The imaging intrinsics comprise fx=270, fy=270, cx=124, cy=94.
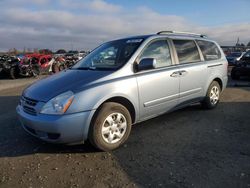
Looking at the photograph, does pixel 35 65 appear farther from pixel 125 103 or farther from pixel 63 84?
pixel 125 103

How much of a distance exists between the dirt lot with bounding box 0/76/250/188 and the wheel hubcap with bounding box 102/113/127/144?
203 mm

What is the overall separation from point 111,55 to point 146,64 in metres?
0.82

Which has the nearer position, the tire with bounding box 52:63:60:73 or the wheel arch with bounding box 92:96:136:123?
the wheel arch with bounding box 92:96:136:123

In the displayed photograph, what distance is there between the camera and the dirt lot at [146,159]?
10.4 feet

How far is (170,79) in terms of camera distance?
4.84 m

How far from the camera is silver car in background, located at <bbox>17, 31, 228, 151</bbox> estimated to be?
3670 mm

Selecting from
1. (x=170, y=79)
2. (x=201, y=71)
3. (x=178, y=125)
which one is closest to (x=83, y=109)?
(x=170, y=79)

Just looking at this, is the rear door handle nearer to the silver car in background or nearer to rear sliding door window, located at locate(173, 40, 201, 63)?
the silver car in background

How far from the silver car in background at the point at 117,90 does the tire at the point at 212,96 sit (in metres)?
0.18

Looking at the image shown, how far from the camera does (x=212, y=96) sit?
622cm

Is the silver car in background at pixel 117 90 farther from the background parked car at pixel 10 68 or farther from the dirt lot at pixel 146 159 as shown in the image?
the background parked car at pixel 10 68

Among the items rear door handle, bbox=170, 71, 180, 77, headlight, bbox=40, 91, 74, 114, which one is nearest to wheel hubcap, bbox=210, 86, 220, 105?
rear door handle, bbox=170, 71, 180, 77

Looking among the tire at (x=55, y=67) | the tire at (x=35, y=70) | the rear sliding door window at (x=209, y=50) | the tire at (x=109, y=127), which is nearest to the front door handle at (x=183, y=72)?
the rear sliding door window at (x=209, y=50)

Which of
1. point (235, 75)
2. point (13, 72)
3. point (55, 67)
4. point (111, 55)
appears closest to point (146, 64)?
point (111, 55)
